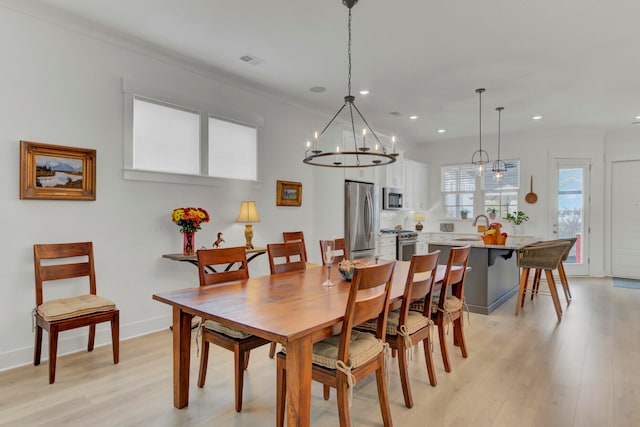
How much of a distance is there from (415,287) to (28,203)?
2.99 metres

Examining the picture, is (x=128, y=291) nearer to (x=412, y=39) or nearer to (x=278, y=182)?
(x=278, y=182)

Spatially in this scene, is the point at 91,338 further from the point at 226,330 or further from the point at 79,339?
the point at 226,330

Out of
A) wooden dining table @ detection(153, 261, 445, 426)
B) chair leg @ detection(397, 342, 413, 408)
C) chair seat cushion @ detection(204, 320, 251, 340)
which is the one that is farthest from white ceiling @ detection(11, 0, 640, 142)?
chair leg @ detection(397, 342, 413, 408)

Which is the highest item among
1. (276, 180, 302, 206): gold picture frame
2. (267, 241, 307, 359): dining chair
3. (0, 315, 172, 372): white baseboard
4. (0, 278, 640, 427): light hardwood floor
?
(276, 180, 302, 206): gold picture frame

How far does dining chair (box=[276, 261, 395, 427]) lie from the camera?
1738 mm

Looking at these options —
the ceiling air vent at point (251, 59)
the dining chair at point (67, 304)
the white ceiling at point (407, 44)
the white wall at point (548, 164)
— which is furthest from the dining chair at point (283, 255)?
the white wall at point (548, 164)

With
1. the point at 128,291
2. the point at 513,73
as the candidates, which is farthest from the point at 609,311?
the point at 128,291

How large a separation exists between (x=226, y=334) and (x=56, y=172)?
81.2 inches

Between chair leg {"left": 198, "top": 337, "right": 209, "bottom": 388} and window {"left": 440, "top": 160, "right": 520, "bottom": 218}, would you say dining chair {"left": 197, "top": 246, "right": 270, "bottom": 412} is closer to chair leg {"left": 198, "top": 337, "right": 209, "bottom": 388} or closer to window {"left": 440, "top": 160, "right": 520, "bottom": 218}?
chair leg {"left": 198, "top": 337, "right": 209, "bottom": 388}

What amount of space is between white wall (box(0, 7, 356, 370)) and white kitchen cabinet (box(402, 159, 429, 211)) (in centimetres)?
387

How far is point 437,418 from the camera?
2121 mm

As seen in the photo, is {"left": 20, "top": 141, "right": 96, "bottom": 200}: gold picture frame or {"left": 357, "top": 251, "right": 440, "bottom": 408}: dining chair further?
{"left": 20, "top": 141, "right": 96, "bottom": 200}: gold picture frame

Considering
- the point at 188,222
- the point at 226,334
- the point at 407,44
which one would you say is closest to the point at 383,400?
the point at 226,334

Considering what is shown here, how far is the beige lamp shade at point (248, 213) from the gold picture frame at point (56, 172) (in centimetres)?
145
